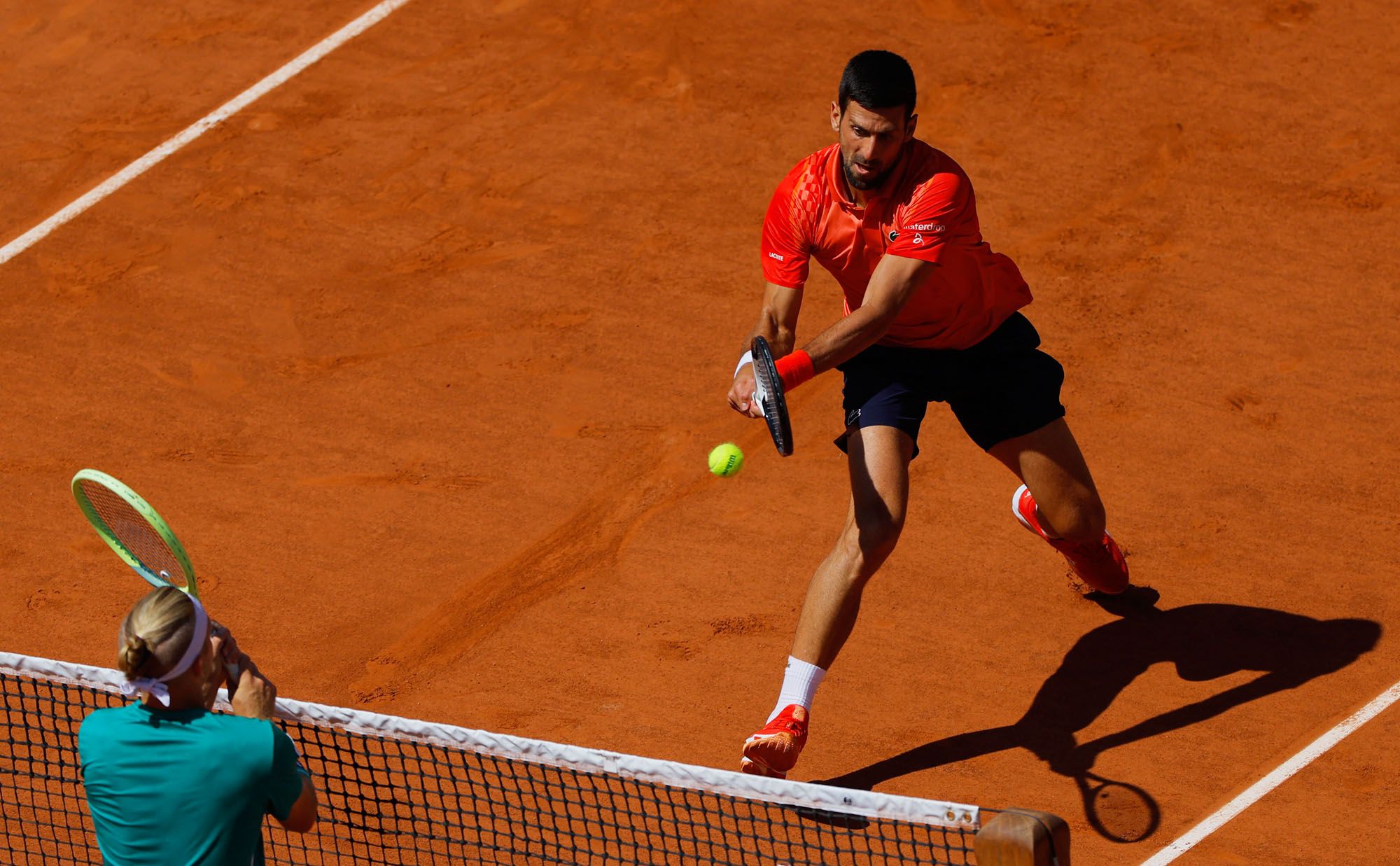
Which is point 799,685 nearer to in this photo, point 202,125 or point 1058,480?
point 1058,480

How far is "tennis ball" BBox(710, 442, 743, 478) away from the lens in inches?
251

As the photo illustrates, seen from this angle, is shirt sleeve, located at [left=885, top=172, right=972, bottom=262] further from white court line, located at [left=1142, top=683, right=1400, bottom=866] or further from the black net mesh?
white court line, located at [left=1142, top=683, right=1400, bottom=866]

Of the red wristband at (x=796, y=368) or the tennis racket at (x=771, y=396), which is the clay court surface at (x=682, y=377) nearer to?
the tennis racket at (x=771, y=396)

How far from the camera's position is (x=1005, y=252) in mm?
9305

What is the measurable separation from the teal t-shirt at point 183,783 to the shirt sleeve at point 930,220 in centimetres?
277

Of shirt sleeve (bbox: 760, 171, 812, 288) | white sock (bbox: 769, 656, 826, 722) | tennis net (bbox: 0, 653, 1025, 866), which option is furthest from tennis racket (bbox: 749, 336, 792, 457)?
tennis net (bbox: 0, 653, 1025, 866)

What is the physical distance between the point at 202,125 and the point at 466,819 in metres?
6.51

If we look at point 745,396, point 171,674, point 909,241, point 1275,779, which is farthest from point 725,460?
point 171,674

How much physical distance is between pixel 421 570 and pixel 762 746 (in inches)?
91.6

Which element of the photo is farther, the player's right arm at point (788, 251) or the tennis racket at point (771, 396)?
the player's right arm at point (788, 251)

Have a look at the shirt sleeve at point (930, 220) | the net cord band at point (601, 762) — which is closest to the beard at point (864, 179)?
the shirt sleeve at point (930, 220)

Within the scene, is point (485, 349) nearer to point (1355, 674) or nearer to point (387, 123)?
point (387, 123)

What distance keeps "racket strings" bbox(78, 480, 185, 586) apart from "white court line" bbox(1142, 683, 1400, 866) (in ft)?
11.4

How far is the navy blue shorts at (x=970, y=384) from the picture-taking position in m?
6.12
